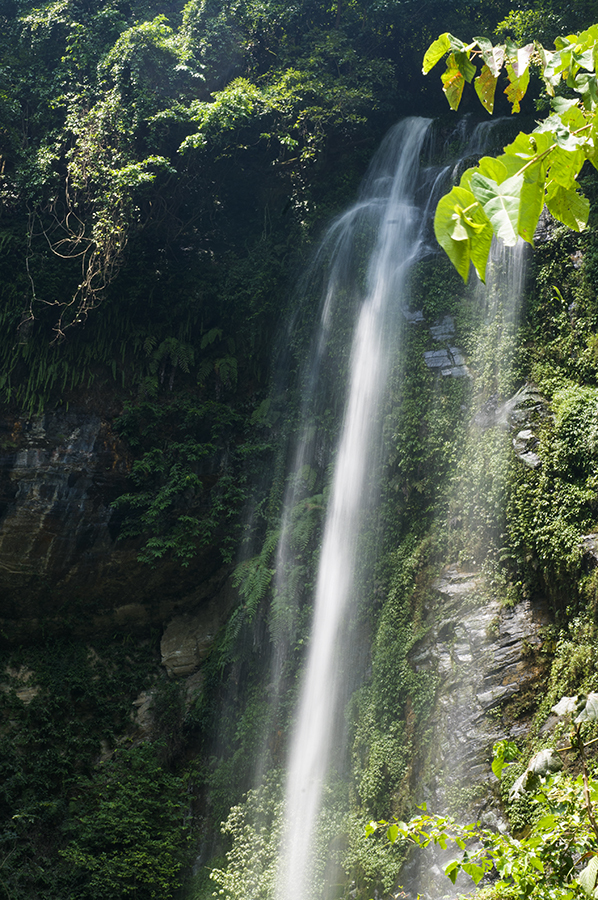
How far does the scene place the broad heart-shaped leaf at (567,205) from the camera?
1.40 m

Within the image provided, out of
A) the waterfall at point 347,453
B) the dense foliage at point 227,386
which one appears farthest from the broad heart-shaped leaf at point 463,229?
the waterfall at point 347,453

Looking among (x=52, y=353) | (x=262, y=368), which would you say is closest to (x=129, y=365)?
(x=52, y=353)

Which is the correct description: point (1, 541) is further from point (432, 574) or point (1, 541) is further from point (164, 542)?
point (432, 574)

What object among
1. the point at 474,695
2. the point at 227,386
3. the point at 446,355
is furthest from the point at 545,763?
the point at 227,386

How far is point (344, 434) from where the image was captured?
28.3ft

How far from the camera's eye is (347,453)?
849 centimetres

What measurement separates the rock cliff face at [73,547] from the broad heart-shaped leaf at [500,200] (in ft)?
28.4

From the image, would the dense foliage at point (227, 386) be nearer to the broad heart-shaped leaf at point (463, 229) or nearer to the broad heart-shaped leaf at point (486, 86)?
the broad heart-shaped leaf at point (486, 86)

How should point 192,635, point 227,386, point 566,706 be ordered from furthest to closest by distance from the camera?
point 227,386 → point 192,635 → point 566,706

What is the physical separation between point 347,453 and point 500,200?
7387 millimetres

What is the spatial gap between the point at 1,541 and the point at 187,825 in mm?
4593

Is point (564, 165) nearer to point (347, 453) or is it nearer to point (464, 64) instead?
point (464, 64)

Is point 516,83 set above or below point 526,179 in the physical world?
above

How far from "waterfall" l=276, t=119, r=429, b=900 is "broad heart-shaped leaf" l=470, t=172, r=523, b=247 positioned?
22.4ft
